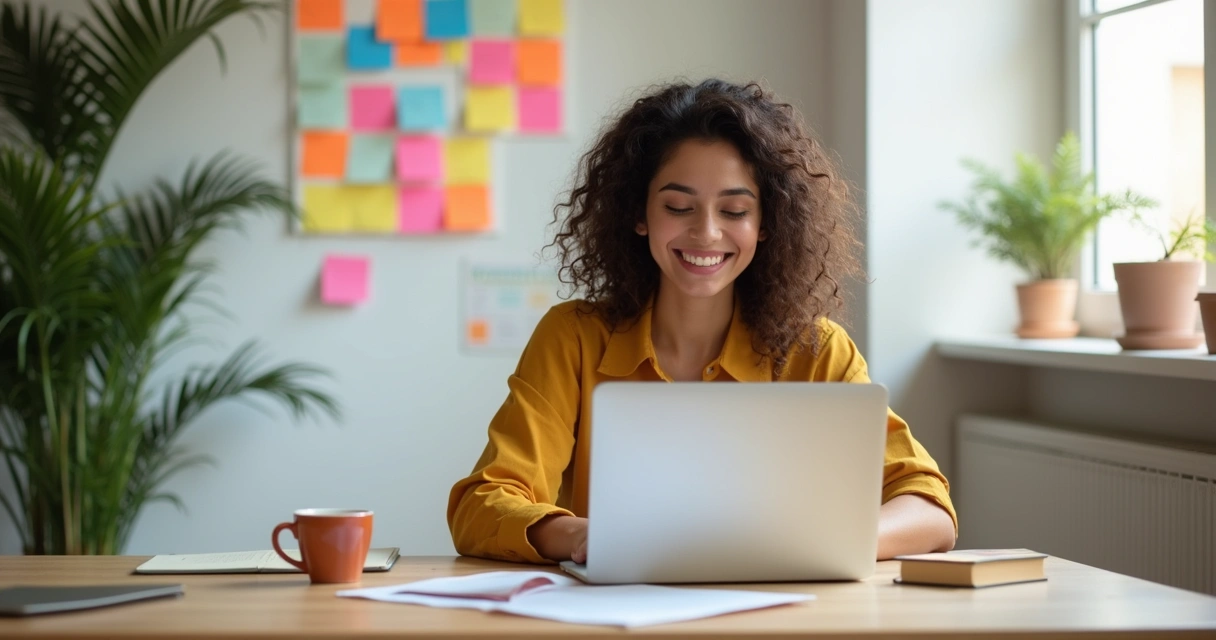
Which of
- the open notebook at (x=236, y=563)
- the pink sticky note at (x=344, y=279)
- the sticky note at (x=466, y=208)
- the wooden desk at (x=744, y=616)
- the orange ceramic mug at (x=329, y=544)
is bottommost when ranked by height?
the open notebook at (x=236, y=563)

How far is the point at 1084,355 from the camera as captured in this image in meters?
2.60

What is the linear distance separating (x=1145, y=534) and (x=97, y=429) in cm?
244

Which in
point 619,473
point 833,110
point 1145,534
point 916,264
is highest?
point 833,110

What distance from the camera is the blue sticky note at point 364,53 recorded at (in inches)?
134

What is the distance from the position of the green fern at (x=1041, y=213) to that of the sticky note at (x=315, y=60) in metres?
1.76

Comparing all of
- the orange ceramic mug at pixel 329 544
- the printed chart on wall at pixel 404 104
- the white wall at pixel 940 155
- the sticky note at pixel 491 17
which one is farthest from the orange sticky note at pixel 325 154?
the orange ceramic mug at pixel 329 544

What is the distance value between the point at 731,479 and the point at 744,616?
0.16 meters

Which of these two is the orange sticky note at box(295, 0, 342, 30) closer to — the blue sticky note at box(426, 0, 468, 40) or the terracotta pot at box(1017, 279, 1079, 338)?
the blue sticky note at box(426, 0, 468, 40)

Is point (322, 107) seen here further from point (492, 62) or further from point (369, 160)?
point (492, 62)

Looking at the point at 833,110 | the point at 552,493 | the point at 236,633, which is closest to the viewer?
the point at 236,633

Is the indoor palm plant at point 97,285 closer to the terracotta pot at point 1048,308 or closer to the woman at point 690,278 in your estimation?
the woman at point 690,278

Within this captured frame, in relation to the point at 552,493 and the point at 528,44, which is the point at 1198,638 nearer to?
the point at 552,493

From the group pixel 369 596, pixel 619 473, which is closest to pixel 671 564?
pixel 619 473

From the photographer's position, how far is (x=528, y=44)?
3.45 meters
